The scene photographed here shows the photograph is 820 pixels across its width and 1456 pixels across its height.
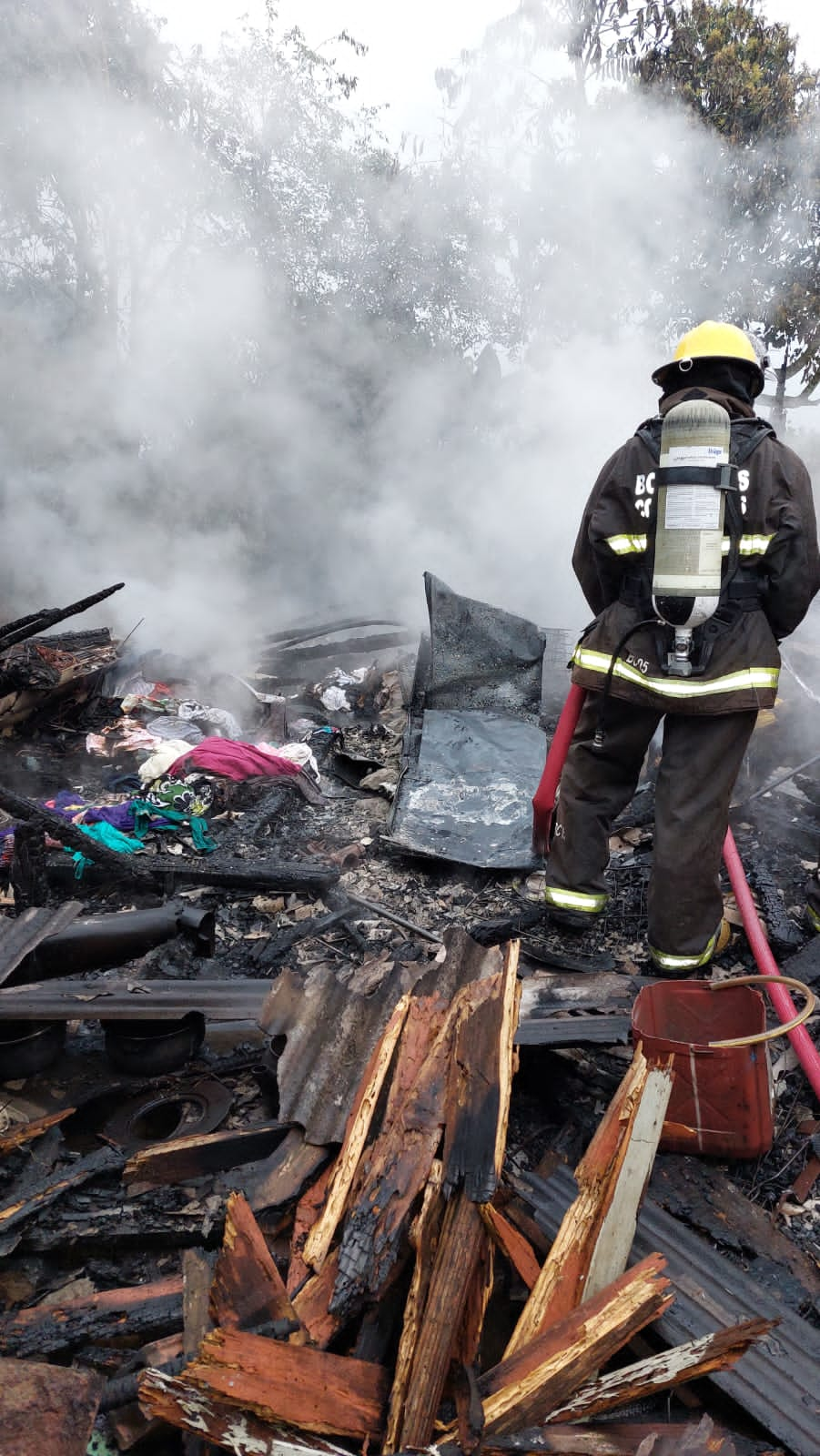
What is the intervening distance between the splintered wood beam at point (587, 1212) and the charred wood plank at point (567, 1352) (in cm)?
7

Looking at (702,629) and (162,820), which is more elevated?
(702,629)

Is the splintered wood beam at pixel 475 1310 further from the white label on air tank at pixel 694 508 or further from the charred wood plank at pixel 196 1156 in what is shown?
the white label on air tank at pixel 694 508

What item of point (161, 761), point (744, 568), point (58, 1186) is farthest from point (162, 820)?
point (744, 568)

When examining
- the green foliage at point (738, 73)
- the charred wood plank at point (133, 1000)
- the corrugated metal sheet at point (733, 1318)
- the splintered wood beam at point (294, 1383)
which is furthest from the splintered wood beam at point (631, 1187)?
the green foliage at point (738, 73)

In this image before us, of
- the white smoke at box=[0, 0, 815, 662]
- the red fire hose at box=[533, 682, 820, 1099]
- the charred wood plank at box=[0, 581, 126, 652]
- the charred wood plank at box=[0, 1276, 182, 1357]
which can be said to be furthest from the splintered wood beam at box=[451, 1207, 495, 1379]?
the white smoke at box=[0, 0, 815, 662]

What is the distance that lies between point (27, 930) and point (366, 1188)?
1530mm

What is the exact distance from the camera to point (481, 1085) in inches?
66.7

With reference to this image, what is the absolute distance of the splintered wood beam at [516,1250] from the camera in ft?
5.17

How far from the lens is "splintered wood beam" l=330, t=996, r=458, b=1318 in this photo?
56.2 inches

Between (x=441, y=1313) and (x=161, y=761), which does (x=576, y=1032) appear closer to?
(x=441, y=1313)

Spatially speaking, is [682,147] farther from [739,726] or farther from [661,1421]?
[661,1421]

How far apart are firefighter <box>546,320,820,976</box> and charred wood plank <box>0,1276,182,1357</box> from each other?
6.15 feet

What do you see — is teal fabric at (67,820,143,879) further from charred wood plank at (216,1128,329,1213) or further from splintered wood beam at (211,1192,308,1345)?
splintered wood beam at (211,1192,308,1345)

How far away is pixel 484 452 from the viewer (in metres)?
9.82
